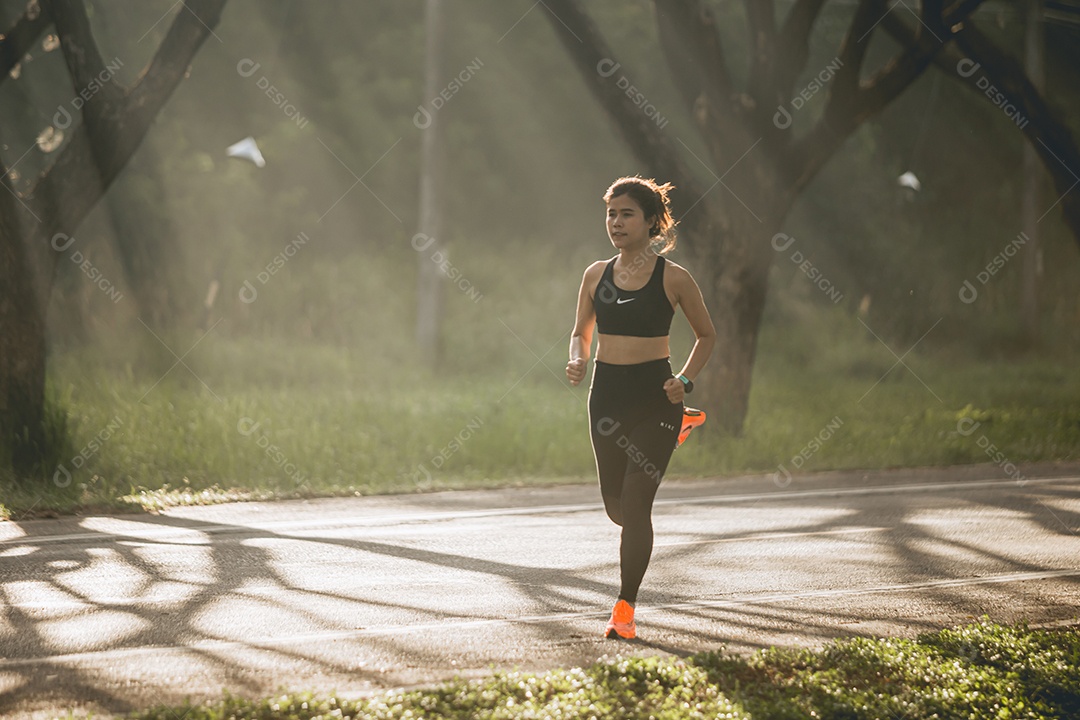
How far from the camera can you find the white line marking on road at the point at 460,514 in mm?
8172

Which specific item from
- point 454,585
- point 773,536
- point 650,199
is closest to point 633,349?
point 650,199

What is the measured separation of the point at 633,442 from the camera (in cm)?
552

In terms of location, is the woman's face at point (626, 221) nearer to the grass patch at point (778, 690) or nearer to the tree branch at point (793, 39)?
the grass patch at point (778, 690)

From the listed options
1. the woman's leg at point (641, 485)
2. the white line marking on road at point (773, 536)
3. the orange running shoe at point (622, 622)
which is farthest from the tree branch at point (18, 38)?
the orange running shoe at point (622, 622)

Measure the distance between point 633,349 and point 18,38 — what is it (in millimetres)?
9061

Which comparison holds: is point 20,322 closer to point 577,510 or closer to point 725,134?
point 577,510

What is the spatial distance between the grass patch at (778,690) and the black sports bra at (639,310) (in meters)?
1.53

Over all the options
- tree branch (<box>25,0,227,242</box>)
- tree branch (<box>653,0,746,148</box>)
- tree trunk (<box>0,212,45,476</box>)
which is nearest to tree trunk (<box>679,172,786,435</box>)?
tree branch (<box>653,0,746,148</box>)

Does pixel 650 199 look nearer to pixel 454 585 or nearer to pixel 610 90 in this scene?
pixel 454 585

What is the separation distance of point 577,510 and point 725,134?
618cm

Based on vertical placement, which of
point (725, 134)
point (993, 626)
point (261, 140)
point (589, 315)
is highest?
point (261, 140)

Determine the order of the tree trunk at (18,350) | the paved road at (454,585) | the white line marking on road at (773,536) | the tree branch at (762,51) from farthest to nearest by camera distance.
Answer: the tree branch at (762,51)
the tree trunk at (18,350)
the white line marking on road at (773,536)
the paved road at (454,585)

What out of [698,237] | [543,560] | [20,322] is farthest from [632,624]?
[698,237]

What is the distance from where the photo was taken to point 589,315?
5.97 metres
